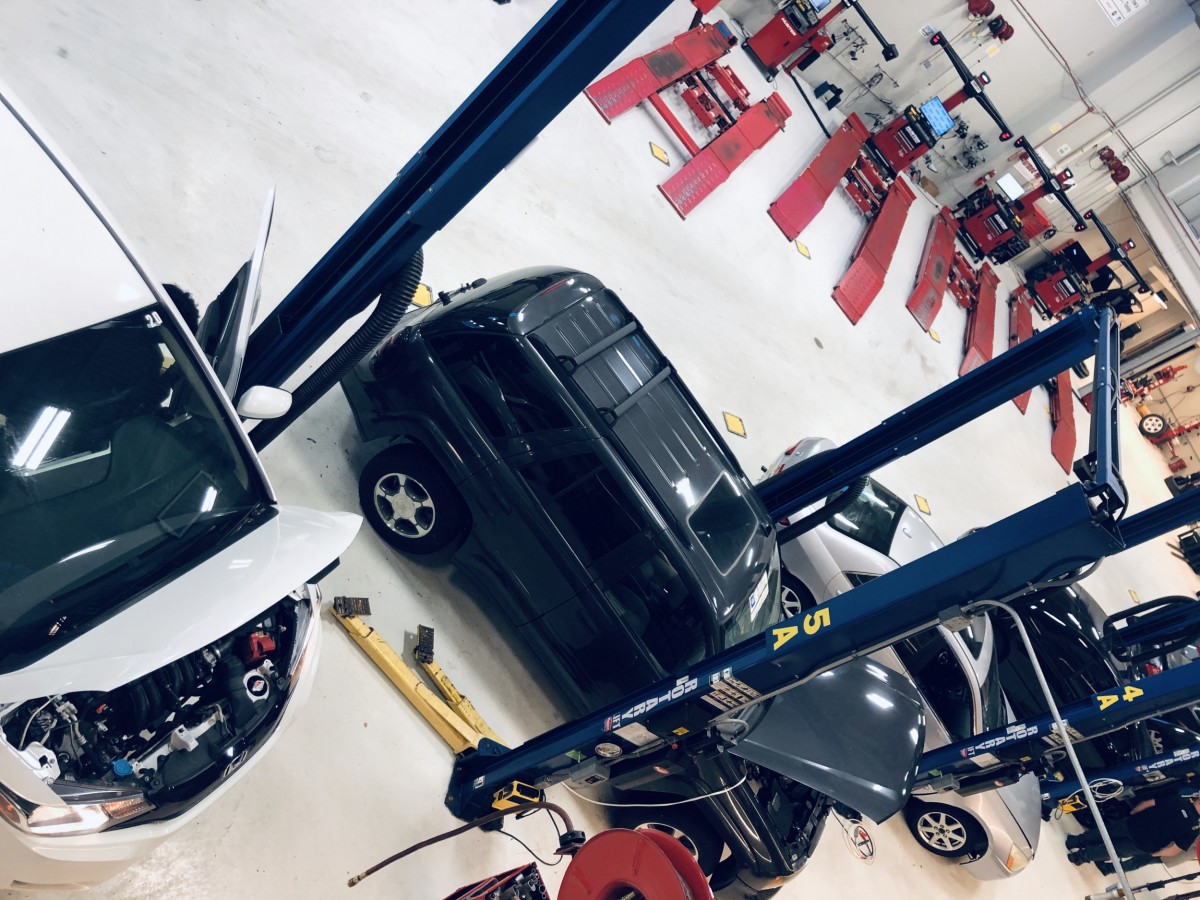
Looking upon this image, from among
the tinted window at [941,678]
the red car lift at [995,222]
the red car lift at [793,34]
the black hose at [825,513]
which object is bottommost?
the tinted window at [941,678]

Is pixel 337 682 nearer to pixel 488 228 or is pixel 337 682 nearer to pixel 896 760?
pixel 896 760

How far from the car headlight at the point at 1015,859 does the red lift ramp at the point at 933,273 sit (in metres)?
7.10

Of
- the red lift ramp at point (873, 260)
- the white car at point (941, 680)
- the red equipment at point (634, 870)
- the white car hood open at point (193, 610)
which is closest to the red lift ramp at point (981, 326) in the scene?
the red lift ramp at point (873, 260)

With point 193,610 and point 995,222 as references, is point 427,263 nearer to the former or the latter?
point 193,610

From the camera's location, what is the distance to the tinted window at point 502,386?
3584 mm

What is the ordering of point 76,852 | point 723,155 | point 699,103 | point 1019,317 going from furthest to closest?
point 1019,317 < point 699,103 < point 723,155 < point 76,852

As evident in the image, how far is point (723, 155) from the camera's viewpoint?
340 inches

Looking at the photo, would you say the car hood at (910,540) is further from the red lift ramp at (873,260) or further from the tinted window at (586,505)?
the red lift ramp at (873,260)

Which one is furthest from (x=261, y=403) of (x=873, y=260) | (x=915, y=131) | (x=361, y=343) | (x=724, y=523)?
(x=915, y=131)

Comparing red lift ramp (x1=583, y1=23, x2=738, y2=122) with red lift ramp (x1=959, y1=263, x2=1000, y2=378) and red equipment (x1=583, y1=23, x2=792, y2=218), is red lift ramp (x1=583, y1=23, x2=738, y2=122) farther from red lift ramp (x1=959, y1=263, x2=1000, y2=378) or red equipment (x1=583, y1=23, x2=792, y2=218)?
red lift ramp (x1=959, y1=263, x2=1000, y2=378)

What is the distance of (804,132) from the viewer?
10.8 metres

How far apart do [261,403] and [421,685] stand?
1.51 m

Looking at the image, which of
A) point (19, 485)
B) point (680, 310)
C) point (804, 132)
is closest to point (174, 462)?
point (19, 485)

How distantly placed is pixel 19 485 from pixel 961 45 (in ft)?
43.5
